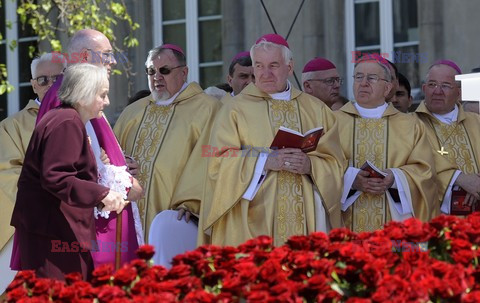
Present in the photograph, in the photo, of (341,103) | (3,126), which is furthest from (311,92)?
(3,126)

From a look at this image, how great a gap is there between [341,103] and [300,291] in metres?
5.28

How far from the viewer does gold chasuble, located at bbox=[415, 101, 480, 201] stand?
28.5ft

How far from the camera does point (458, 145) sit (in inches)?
344

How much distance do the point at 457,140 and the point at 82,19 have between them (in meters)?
4.78

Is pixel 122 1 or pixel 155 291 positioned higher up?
pixel 122 1

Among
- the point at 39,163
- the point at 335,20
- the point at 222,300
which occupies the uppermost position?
the point at 335,20

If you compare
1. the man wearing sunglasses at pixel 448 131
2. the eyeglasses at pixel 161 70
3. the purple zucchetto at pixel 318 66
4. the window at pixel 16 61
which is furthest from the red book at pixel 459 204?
the window at pixel 16 61

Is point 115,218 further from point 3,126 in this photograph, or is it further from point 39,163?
point 3,126

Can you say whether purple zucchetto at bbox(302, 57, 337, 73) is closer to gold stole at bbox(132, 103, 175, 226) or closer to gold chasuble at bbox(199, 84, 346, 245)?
gold stole at bbox(132, 103, 175, 226)

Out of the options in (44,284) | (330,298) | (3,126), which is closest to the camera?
(330,298)

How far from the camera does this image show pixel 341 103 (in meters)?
9.70

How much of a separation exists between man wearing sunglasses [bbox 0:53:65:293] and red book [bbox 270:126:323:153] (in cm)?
193

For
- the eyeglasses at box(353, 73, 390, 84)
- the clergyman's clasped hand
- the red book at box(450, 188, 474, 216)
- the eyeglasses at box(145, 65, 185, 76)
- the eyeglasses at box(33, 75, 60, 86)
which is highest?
the eyeglasses at box(145, 65, 185, 76)

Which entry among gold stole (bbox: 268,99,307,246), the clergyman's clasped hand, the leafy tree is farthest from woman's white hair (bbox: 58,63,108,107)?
the leafy tree
